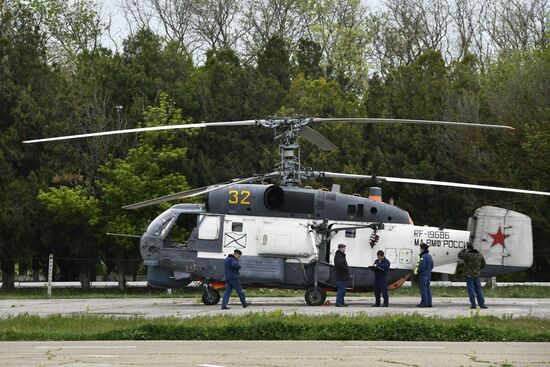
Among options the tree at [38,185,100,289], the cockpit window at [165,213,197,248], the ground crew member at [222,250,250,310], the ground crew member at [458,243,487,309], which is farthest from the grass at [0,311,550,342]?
the tree at [38,185,100,289]

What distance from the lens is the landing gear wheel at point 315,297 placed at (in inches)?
1041

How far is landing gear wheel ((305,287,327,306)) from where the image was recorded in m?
26.5

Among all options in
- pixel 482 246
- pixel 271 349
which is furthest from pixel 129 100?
pixel 271 349

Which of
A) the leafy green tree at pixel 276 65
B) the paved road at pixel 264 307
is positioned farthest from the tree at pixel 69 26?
the paved road at pixel 264 307

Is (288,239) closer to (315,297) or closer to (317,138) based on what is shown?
(315,297)

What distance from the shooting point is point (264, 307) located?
84.4ft

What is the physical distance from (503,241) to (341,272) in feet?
15.1

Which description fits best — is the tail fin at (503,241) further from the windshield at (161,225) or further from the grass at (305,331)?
the grass at (305,331)

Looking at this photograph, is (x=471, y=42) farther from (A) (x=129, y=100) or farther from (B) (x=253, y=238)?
(B) (x=253, y=238)

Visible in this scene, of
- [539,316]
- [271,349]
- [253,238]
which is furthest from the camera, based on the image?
[253,238]

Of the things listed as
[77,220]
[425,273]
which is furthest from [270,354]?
[77,220]

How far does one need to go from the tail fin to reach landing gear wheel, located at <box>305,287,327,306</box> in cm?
435

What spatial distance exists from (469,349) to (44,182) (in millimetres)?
32852

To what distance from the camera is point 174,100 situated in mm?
49531
